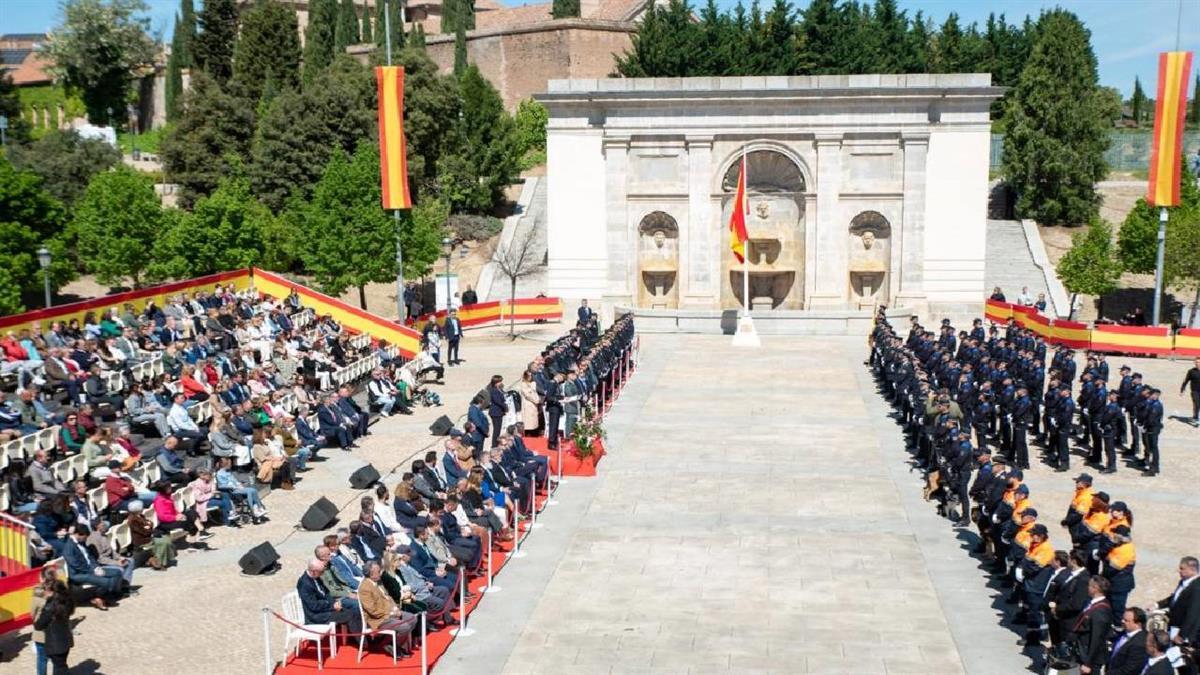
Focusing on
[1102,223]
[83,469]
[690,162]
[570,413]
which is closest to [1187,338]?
[1102,223]

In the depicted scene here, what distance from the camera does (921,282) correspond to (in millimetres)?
42719

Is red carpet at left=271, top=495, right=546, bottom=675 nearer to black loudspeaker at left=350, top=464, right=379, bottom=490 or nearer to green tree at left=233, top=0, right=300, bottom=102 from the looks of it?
black loudspeaker at left=350, top=464, right=379, bottom=490

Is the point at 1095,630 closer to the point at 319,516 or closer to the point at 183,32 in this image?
the point at 319,516

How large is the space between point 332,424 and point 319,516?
5.60 metres

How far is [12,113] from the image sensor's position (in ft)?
225

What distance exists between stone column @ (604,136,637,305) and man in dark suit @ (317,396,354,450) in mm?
20742

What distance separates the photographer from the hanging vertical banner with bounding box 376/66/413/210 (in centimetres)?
3519

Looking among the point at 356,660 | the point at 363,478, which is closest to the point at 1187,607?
the point at 356,660

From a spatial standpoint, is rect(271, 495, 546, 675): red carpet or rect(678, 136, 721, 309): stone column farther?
rect(678, 136, 721, 309): stone column

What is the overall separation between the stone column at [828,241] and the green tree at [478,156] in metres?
19.9

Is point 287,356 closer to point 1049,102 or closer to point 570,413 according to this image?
point 570,413

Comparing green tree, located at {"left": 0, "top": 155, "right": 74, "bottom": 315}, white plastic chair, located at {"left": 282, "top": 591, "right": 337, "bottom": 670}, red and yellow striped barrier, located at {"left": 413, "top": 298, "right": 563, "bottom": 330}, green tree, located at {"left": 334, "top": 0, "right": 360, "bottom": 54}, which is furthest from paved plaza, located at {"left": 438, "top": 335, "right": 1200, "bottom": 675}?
green tree, located at {"left": 334, "top": 0, "right": 360, "bottom": 54}

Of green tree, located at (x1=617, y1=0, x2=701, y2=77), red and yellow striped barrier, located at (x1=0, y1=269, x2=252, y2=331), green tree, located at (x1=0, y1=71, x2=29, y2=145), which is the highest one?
green tree, located at (x1=617, y1=0, x2=701, y2=77)

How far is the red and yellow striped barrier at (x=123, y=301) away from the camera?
25.9 m
